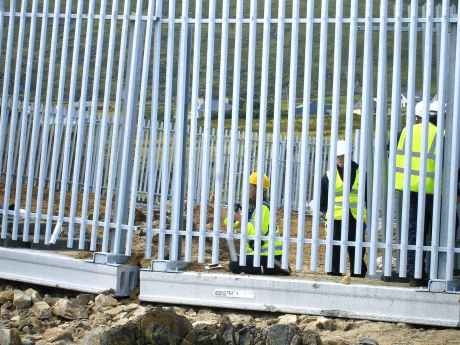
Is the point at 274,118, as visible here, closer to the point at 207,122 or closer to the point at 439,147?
the point at 207,122

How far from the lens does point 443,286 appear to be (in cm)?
730

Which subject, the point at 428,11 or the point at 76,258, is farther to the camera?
the point at 76,258

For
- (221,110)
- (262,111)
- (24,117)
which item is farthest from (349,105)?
(24,117)

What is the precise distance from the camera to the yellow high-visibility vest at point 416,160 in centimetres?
758

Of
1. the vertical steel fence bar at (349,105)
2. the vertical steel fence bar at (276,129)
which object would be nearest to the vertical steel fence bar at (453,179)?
the vertical steel fence bar at (349,105)

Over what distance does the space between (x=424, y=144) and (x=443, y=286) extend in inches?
44.4

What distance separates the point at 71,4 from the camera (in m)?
8.79

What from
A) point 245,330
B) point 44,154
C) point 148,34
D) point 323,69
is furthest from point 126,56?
point 245,330

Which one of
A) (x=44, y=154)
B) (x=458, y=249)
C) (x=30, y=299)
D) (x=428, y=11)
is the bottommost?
(x=30, y=299)

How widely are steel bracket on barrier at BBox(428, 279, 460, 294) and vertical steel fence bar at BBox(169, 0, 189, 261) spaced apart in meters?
2.22

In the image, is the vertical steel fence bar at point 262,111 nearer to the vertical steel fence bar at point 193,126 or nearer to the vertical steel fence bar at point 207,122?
the vertical steel fence bar at point 207,122

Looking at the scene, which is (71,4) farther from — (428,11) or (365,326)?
(365,326)

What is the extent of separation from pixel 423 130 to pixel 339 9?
119 cm

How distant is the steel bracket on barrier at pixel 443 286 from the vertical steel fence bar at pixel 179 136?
222cm
